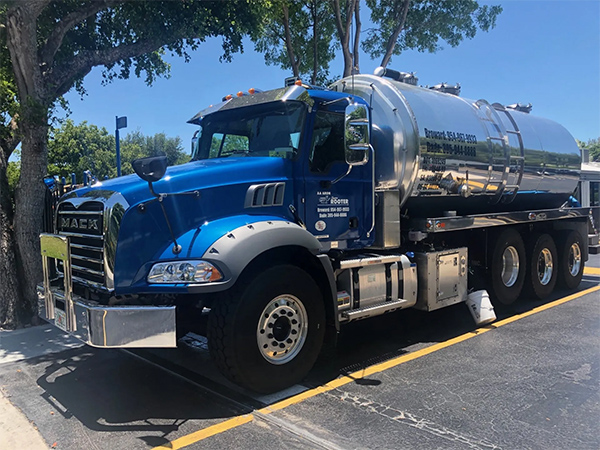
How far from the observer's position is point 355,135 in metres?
5.22

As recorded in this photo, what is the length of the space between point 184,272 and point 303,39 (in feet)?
40.4

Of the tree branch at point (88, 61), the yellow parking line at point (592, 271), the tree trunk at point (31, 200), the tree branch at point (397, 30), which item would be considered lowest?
the yellow parking line at point (592, 271)

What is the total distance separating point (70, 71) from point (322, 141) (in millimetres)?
4362

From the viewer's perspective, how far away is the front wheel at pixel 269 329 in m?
4.17

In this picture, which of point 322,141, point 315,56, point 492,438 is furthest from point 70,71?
point 315,56

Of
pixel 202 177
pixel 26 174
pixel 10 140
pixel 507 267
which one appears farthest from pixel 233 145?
pixel 507 267

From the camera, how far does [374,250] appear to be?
6.18 meters

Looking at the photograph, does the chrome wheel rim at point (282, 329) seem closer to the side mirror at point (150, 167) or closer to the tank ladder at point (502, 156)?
the side mirror at point (150, 167)

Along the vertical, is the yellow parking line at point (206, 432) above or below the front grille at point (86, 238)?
below

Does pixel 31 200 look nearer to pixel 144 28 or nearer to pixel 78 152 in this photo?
pixel 144 28

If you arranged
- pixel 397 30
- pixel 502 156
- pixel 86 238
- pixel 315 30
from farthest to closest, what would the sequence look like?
1. pixel 315 30
2. pixel 397 30
3. pixel 502 156
4. pixel 86 238

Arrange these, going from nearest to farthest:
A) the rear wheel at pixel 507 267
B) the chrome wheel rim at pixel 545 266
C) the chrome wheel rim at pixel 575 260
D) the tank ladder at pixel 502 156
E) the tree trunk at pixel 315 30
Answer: the tank ladder at pixel 502 156
the rear wheel at pixel 507 267
the chrome wheel rim at pixel 545 266
the chrome wheel rim at pixel 575 260
the tree trunk at pixel 315 30

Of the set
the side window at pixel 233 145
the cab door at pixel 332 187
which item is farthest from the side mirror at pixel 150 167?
the cab door at pixel 332 187

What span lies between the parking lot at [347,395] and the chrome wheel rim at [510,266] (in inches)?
60.1
